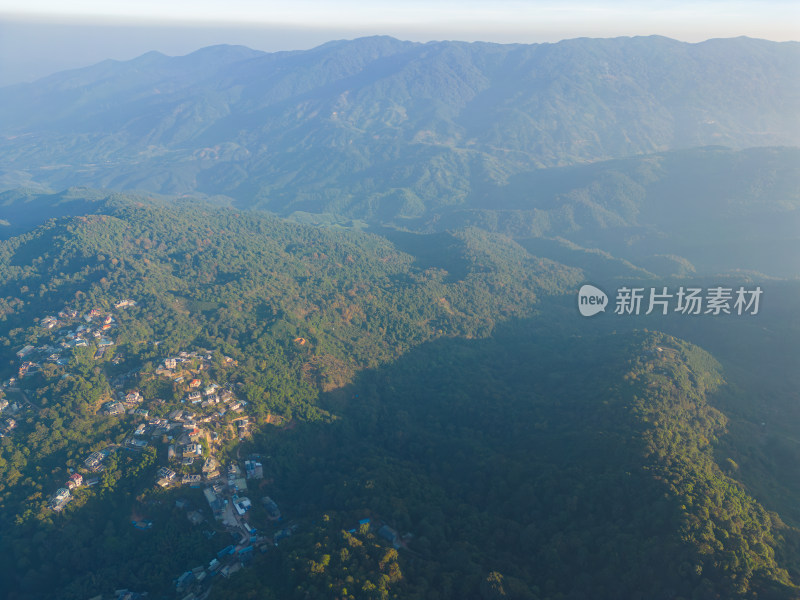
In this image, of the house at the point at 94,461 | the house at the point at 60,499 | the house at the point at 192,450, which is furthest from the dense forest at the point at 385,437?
the house at the point at 192,450

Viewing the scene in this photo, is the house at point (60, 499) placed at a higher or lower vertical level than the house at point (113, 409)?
lower

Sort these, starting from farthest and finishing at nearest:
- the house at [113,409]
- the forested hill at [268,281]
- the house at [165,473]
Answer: the forested hill at [268,281] → the house at [113,409] → the house at [165,473]

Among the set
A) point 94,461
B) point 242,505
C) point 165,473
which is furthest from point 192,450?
point 94,461

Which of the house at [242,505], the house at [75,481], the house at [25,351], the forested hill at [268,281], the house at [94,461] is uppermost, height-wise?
the forested hill at [268,281]

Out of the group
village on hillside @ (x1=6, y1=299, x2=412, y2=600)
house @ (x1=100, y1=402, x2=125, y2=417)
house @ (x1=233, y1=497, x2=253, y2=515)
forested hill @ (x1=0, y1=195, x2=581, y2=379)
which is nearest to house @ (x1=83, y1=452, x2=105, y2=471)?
village on hillside @ (x1=6, y1=299, x2=412, y2=600)

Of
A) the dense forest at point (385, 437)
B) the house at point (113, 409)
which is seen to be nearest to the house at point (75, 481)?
the dense forest at point (385, 437)

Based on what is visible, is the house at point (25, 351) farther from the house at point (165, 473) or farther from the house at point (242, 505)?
the house at point (242, 505)

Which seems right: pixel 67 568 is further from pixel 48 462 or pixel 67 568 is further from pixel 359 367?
pixel 359 367

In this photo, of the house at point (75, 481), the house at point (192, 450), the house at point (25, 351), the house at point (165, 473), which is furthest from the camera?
the house at point (25, 351)

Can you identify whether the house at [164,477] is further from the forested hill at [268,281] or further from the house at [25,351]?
the house at [25,351]

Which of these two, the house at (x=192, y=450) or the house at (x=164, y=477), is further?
the house at (x=192, y=450)
